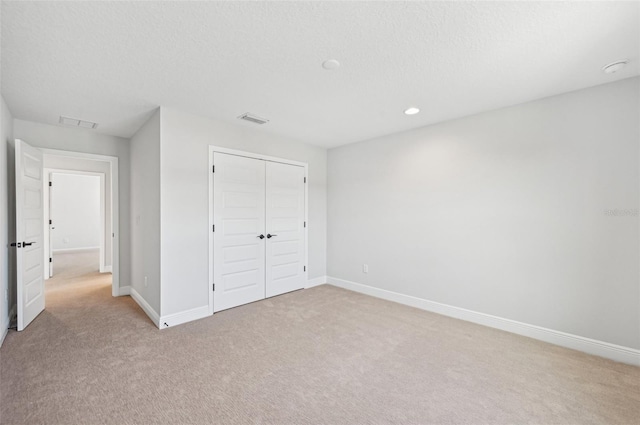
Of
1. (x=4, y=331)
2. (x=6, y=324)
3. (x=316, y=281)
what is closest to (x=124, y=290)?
(x=6, y=324)

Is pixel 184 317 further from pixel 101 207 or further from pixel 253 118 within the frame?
pixel 101 207

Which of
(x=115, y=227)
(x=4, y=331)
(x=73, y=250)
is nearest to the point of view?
(x=4, y=331)

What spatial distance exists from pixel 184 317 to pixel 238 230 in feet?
4.10

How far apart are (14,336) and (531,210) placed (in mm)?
5672

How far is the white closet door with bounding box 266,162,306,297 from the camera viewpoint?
4.18 metres

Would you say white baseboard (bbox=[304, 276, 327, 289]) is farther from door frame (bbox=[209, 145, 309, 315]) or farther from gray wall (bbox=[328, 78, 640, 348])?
gray wall (bbox=[328, 78, 640, 348])

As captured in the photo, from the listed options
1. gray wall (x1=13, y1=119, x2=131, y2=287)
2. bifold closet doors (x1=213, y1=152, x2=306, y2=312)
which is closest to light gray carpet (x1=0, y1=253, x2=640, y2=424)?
bifold closet doors (x1=213, y1=152, x2=306, y2=312)

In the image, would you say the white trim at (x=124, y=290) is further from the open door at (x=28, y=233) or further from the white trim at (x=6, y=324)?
the white trim at (x=6, y=324)

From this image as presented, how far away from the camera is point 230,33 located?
181cm

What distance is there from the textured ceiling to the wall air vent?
0.93 feet

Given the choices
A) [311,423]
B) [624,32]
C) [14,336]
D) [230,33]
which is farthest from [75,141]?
[624,32]

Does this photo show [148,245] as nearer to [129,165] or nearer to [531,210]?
[129,165]

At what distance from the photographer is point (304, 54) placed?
80.6 inches

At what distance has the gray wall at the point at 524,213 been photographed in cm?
243
